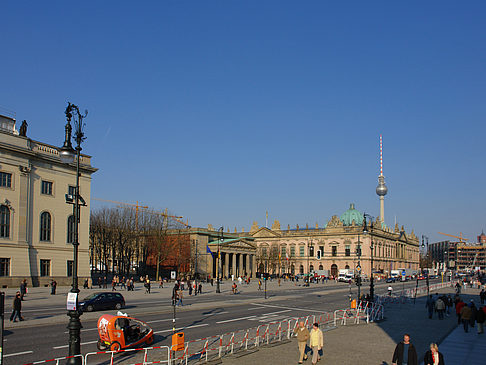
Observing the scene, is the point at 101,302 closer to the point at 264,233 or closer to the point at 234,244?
the point at 234,244

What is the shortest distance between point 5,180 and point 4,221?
4.68 meters

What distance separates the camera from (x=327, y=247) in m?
136

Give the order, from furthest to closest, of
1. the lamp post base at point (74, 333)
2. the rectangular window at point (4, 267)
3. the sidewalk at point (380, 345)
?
the rectangular window at point (4, 267) → the sidewalk at point (380, 345) → the lamp post base at point (74, 333)

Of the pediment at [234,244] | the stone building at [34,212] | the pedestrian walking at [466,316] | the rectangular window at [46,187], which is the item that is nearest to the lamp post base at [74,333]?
the pedestrian walking at [466,316]

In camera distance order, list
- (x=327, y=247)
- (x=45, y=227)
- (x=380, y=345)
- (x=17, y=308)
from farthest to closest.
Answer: (x=327, y=247) → (x=45, y=227) → (x=17, y=308) → (x=380, y=345)

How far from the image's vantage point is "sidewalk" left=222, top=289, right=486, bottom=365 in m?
18.3

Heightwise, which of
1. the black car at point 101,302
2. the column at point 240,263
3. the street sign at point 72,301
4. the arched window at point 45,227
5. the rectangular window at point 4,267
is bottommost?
the column at point 240,263

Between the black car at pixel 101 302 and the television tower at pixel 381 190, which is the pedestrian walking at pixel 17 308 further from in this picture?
the television tower at pixel 381 190

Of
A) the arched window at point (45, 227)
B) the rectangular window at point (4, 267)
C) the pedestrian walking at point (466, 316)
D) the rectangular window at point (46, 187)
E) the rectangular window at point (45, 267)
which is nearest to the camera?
the pedestrian walking at point (466, 316)

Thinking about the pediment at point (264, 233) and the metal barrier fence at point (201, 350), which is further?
the pediment at point (264, 233)

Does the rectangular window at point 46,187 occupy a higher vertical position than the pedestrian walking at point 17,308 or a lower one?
higher

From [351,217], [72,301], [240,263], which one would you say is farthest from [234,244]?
[72,301]

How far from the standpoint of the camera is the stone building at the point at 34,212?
5322 cm

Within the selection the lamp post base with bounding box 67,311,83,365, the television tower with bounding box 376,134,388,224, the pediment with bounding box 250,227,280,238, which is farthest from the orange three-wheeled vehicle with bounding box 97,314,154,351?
the television tower with bounding box 376,134,388,224
